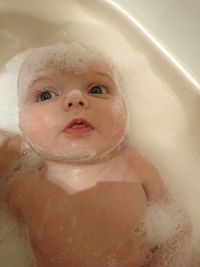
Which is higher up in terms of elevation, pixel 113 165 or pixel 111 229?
pixel 113 165

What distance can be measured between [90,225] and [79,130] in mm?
195

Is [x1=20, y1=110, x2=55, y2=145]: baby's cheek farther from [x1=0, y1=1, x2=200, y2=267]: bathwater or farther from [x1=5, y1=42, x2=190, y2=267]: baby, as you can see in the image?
[x1=0, y1=1, x2=200, y2=267]: bathwater

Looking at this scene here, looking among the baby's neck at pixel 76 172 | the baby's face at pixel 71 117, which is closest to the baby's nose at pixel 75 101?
the baby's face at pixel 71 117

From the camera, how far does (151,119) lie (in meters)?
Result: 1.17

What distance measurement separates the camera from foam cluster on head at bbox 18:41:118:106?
1016mm

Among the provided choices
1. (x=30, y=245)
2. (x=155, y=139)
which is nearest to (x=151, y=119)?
(x=155, y=139)

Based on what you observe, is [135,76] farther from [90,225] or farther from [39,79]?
[90,225]

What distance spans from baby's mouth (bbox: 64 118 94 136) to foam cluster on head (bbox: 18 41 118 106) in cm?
12

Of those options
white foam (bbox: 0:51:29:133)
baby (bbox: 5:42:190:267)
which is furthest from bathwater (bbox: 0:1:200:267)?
baby (bbox: 5:42:190:267)

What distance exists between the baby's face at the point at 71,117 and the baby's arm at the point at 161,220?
88 mm

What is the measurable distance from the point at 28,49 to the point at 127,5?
0.30 meters

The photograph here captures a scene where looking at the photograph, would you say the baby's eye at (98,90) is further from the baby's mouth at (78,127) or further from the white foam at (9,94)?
the white foam at (9,94)

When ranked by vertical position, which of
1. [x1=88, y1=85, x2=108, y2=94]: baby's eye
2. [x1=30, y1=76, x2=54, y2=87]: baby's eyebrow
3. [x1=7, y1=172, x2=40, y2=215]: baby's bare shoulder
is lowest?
[x1=7, y1=172, x2=40, y2=215]: baby's bare shoulder

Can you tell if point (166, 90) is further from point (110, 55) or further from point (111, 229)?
point (111, 229)
